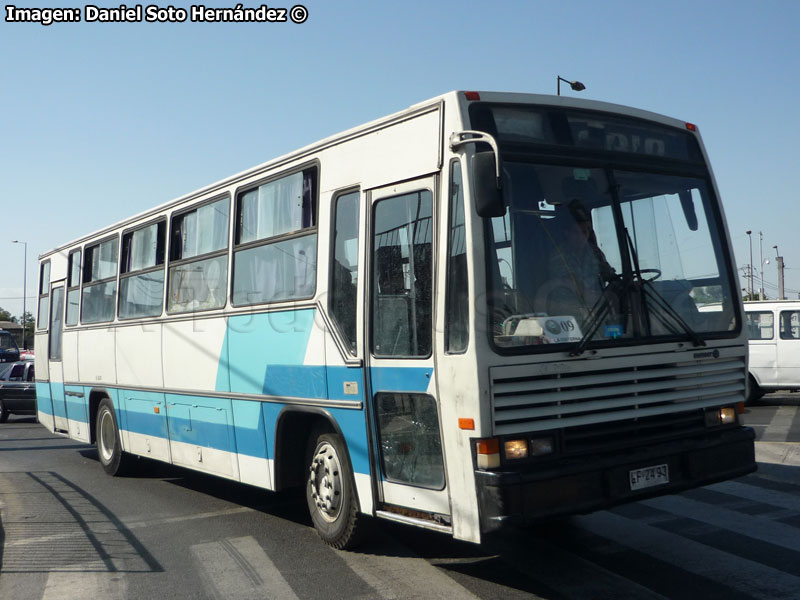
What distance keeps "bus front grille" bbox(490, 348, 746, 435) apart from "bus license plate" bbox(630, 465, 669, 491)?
0.29m

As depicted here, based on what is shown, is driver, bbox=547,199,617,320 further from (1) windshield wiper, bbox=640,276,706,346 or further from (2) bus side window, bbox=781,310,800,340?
(2) bus side window, bbox=781,310,800,340

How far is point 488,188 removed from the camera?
526cm

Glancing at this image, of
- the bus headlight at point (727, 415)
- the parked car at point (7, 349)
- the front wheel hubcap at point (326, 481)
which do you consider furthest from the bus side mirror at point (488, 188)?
the parked car at point (7, 349)

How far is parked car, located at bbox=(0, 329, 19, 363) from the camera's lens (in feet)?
136

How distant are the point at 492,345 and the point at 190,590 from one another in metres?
2.79

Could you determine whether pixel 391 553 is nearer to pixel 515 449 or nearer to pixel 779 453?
pixel 515 449

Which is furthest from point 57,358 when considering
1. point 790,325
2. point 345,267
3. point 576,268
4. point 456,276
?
point 790,325

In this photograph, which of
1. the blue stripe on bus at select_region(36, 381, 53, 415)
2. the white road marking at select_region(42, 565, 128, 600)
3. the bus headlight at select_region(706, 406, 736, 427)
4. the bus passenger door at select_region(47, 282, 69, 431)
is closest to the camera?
the white road marking at select_region(42, 565, 128, 600)

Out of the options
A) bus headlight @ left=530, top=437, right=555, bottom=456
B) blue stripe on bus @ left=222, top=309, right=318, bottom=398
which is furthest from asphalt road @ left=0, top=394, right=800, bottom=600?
blue stripe on bus @ left=222, top=309, right=318, bottom=398

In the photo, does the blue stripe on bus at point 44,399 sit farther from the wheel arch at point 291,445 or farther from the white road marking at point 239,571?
the wheel arch at point 291,445

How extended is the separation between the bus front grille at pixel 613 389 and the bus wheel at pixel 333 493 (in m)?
1.80

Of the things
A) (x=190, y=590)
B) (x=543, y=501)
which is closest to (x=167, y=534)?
(x=190, y=590)

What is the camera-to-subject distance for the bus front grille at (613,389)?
534cm

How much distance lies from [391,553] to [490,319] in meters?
2.47
